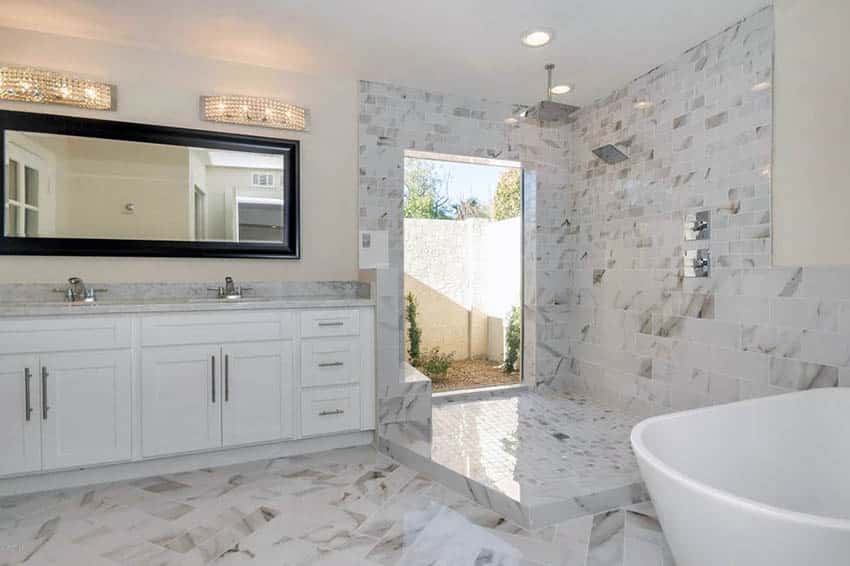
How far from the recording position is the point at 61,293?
9.19 ft

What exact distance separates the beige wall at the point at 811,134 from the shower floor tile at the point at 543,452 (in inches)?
55.4

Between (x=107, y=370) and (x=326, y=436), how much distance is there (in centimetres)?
126

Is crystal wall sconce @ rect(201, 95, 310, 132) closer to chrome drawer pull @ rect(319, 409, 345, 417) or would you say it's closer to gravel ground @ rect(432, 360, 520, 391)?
chrome drawer pull @ rect(319, 409, 345, 417)

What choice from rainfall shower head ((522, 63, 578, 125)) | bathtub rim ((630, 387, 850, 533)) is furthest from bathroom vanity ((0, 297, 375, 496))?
bathtub rim ((630, 387, 850, 533))

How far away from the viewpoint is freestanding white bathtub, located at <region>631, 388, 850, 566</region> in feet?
4.52

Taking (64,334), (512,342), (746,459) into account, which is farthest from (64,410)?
(512,342)

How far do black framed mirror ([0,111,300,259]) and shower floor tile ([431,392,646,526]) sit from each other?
1704mm

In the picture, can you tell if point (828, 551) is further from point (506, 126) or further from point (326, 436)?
point (506, 126)

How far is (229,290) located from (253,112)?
1.18 metres

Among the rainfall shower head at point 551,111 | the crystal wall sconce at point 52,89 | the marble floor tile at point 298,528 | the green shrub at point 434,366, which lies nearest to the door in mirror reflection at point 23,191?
the crystal wall sconce at point 52,89

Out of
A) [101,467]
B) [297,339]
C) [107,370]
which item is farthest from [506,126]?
[101,467]

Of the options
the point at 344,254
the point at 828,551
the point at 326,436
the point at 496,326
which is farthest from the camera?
the point at 496,326

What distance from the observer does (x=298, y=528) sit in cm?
208

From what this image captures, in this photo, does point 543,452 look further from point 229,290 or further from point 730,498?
point 229,290
